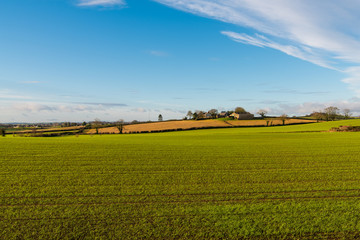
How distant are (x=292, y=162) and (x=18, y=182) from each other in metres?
21.3

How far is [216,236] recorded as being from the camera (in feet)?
26.1

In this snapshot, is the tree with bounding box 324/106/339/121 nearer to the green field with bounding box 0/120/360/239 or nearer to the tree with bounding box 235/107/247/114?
the tree with bounding box 235/107/247/114

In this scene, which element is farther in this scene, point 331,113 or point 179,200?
point 331,113

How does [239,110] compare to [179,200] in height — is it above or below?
above

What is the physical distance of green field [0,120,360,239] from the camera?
8.30 m

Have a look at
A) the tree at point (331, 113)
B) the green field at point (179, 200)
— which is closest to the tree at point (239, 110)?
the tree at point (331, 113)

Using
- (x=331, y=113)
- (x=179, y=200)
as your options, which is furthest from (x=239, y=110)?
(x=179, y=200)

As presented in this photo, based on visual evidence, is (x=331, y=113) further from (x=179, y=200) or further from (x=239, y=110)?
(x=179, y=200)

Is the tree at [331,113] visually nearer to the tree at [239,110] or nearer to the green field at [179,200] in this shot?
the tree at [239,110]

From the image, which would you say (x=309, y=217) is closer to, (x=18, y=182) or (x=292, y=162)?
(x=292, y=162)

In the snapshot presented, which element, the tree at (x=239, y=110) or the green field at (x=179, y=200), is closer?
the green field at (x=179, y=200)

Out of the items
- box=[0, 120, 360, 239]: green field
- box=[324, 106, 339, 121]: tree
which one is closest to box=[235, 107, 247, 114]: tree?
box=[324, 106, 339, 121]: tree

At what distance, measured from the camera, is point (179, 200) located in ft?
35.6

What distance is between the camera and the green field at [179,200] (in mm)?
8305
